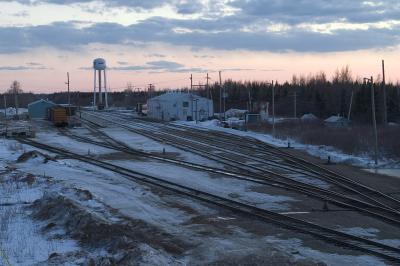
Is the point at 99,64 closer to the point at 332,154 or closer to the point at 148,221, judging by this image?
the point at 332,154

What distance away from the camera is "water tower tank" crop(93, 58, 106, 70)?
14438 cm

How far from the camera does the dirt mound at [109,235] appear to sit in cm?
972

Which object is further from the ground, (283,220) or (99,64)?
(99,64)

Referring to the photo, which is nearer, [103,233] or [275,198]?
[103,233]

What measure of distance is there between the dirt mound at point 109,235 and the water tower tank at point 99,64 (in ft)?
432

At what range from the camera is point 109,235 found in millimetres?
11398

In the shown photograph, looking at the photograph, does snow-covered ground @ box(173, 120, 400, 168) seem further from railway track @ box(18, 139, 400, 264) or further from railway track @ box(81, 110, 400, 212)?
railway track @ box(18, 139, 400, 264)

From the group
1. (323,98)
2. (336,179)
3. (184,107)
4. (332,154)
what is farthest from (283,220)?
(323,98)

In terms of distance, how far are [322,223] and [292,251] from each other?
3.12 m

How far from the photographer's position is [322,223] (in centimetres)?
1394

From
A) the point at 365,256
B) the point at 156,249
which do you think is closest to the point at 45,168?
the point at 156,249

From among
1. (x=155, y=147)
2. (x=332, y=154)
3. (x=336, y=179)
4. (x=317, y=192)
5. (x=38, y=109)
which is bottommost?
(x=332, y=154)

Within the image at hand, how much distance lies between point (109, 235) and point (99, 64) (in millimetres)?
136791

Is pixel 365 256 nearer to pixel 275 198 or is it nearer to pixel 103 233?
pixel 103 233
